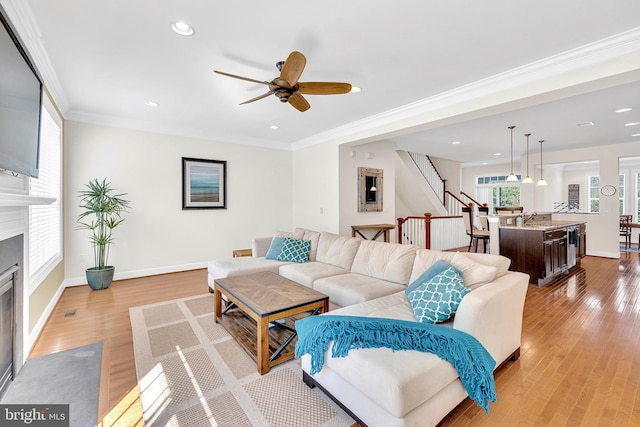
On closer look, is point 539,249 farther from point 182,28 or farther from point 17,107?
point 17,107

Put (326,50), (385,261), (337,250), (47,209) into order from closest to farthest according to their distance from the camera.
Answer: (326,50) < (385,261) < (47,209) < (337,250)

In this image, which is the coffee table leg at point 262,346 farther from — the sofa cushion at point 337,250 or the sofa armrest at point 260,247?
the sofa armrest at point 260,247

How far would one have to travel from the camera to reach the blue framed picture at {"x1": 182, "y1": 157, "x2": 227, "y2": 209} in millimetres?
5277

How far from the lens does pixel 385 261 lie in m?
3.27

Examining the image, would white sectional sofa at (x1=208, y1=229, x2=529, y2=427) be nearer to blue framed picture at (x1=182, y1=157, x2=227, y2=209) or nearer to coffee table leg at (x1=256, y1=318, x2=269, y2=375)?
coffee table leg at (x1=256, y1=318, x2=269, y2=375)

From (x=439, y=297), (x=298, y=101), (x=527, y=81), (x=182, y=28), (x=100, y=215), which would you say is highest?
(x=182, y=28)

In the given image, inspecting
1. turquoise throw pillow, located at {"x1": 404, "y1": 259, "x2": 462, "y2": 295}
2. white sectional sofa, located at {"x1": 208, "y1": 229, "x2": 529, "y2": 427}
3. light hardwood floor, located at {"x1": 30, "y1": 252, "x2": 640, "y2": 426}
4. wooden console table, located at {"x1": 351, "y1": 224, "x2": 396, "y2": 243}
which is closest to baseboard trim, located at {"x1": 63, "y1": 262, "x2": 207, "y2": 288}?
light hardwood floor, located at {"x1": 30, "y1": 252, "x2": 640, "y2": 426}

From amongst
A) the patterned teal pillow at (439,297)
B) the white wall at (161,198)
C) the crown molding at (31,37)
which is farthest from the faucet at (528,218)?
the crown molding at (31,37)

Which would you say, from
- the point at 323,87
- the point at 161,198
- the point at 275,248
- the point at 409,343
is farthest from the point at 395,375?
the point at 161,198

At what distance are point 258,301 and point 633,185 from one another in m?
12.5

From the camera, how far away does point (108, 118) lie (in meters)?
4.54

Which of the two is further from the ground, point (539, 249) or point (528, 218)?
point (528, 218)

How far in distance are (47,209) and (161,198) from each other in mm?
1710

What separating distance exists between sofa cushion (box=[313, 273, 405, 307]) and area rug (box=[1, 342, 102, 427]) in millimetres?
1966
